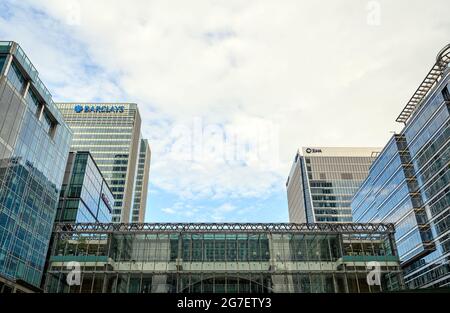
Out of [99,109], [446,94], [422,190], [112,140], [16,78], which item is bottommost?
[422,190]

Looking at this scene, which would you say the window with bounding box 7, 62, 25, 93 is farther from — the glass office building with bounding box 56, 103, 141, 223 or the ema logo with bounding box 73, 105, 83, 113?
the ema logo with bounding box 73, 105, 83, 113

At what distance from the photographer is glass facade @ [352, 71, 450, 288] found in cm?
6650

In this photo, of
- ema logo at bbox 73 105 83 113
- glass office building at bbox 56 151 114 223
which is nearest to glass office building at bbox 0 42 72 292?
glass office building at bbox 56 151 114 223

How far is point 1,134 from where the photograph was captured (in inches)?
1855

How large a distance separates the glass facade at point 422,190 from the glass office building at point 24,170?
67.4m

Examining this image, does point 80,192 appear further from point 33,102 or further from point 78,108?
point 78,108

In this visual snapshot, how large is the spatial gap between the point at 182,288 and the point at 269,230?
13199 millimetres

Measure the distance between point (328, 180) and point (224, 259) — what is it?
423 ft

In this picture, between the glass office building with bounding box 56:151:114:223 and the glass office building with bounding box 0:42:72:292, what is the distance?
963 cm

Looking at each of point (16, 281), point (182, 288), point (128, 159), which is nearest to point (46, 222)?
point (16, 281)

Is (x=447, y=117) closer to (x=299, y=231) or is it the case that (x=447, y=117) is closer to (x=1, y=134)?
(x=299, y=231)

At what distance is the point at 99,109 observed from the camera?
172 m

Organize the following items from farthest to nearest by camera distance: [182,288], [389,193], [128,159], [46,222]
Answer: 1. [128,159]
2. [389,193]
3. [46,222]
4. [182,288]

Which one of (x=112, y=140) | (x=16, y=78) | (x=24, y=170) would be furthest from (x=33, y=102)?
(x=112, y=140)
